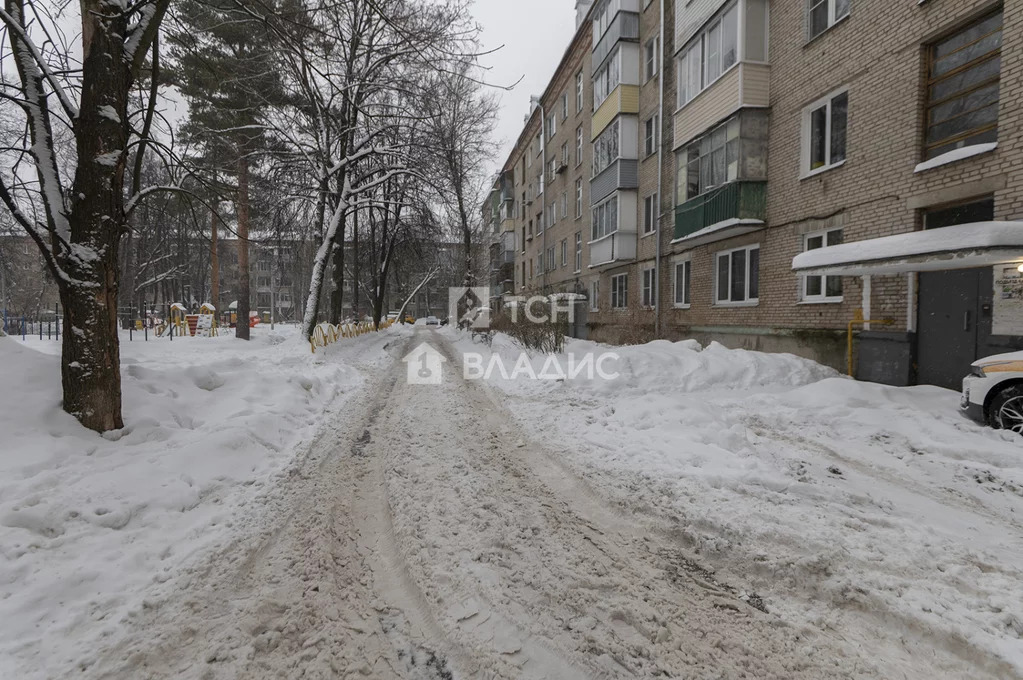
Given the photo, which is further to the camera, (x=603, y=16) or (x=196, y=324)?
(x=196, y=324)

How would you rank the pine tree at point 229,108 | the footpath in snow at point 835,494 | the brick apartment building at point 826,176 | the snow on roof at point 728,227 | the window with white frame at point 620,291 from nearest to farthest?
1. the footpath in snow at point 835,494
2. the brick apartment building at point 826,176
3. the snow on roof at point 728,227
4. the pine tree at point 229,108
5. the window with white frame at point 620,291

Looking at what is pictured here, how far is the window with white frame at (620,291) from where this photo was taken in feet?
63.4

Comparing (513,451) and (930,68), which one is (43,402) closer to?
(513,451)

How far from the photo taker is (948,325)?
7535 mm

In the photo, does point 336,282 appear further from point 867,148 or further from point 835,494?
point 835,494

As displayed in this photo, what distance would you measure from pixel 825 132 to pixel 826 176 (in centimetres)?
113

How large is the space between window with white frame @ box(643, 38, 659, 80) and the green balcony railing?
7005 millimetres

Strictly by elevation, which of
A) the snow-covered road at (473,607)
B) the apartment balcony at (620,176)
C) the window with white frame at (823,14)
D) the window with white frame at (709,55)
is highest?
the window with white frame at (709,55)

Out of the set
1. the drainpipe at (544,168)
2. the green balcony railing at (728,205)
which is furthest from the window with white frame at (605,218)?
the drainpipe at (544,168)

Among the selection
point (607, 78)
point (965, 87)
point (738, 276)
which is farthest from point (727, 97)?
point (607, 78)

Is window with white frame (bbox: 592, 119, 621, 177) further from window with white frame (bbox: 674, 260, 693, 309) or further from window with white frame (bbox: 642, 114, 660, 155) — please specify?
window with white frame (bbox: 674, 260, 693, 309)

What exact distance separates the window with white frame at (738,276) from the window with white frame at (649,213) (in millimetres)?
4267

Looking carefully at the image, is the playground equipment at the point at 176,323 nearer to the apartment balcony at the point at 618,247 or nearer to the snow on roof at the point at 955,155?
the apartment balcony at the point at 618,247

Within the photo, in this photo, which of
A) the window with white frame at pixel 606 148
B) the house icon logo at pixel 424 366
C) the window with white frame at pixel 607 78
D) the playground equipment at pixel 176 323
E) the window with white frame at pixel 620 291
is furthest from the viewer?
the playground equipment at pixel 176 323
